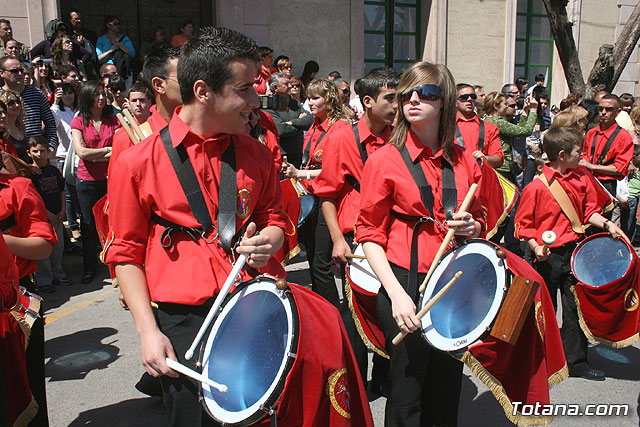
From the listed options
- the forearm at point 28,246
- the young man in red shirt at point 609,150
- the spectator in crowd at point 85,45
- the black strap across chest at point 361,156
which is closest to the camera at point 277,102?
the black strap across chest at point 361,156

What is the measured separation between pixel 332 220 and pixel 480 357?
1812mm

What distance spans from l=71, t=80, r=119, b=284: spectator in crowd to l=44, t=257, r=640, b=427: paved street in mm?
1326

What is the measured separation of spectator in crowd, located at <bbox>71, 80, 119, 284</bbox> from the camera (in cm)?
714

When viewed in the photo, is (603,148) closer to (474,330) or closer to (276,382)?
(474,330)

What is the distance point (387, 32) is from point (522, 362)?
13.3 m

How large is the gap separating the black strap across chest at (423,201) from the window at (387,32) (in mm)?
12725

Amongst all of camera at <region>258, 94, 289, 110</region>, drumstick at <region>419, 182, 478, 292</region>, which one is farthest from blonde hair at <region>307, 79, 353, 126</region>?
drumstick at <region>419, 182, 478, 292</region>

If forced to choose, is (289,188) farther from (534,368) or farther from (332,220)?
(534,368)

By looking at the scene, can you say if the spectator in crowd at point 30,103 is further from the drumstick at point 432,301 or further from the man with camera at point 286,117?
the drumstick at point 432,301

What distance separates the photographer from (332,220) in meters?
4.27

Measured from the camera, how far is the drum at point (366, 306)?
3180 millimetres

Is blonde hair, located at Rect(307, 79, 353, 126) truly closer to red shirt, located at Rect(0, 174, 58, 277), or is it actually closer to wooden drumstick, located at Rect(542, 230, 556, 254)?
wooden drumstick, located at Rect(542, 230, 556, 254)

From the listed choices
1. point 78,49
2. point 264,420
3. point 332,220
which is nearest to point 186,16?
point 78,49

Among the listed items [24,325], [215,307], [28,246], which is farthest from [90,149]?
[215,307]
